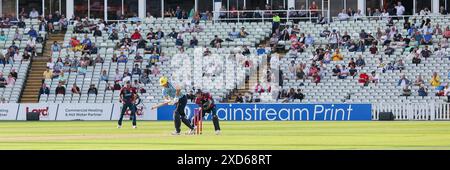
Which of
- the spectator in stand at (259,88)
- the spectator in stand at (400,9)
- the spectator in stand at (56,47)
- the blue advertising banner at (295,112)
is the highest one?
the spectator in stand at (400,9)

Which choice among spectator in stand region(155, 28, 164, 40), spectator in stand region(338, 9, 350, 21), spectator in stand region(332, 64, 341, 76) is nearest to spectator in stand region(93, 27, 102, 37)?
spectator in stand region(155, 28, 164, 40)

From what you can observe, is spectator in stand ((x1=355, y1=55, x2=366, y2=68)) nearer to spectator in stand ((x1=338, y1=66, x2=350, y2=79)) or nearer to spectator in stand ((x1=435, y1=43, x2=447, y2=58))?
spectator in stand ((x1=338, y1=66, x2=350, y2=79))

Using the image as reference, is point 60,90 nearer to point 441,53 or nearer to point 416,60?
point 416,60

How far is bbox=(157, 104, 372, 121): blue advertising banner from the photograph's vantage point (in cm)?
5931

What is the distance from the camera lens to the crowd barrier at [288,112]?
193 ft

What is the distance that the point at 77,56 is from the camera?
71.0 meters

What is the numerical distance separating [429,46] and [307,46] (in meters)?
6.75

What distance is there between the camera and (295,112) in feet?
195

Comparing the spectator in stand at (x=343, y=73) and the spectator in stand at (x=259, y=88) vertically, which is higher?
the spectator in stand at (x=343, y=73)

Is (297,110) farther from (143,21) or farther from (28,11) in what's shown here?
(28,11)

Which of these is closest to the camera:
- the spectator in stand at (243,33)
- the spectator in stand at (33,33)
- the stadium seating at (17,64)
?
the stadium seating at (17,64)

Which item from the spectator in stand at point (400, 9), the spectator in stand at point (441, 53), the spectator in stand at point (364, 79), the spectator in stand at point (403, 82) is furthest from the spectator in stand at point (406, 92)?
the spectator in stand at point (400, 9)

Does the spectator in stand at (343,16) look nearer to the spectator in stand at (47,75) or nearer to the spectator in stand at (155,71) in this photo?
the spectator in stand at (155,71)

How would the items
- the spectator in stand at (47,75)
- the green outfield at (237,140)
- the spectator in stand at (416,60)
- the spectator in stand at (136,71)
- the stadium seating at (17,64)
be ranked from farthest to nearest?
1. the spectator in stand at (47,75)
2. the spectator in stand at (136,71)
3. the stadium seating at (17,64)
4. the spectator in stand at (416,60)
5. the green outfield at (237,140)
